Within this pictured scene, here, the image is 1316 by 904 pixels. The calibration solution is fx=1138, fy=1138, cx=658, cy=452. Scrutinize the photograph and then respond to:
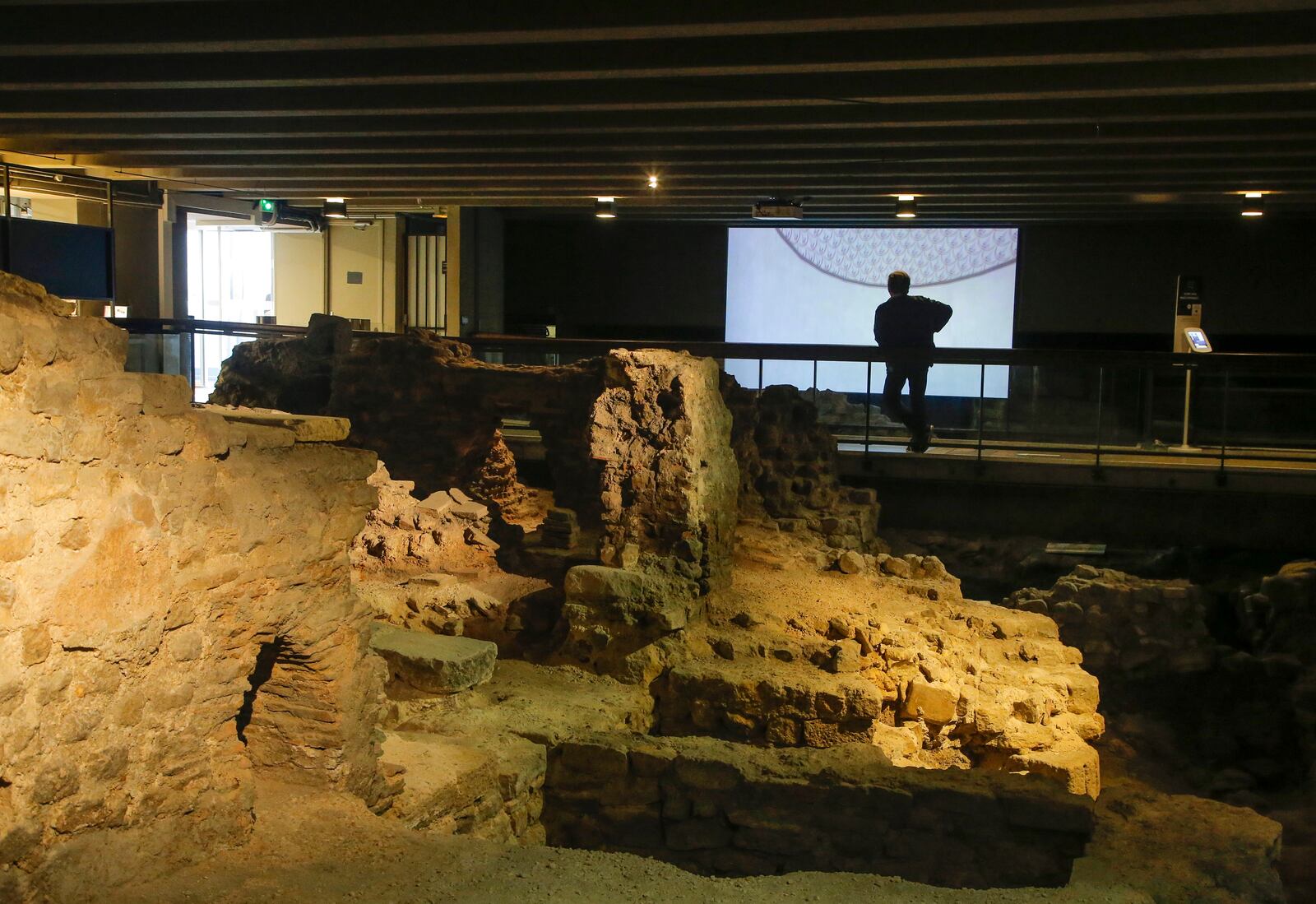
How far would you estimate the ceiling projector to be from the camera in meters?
9.78

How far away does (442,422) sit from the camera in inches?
393

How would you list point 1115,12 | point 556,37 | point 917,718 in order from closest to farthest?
point 1115,12
point 556,37
point 917,718

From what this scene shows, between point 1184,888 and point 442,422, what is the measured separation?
270 inches

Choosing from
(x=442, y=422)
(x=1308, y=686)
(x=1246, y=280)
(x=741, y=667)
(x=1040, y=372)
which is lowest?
(x=1308, y=686)

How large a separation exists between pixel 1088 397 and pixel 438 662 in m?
5.88

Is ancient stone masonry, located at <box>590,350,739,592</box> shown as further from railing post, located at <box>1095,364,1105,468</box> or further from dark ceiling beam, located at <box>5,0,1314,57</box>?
dark ceiling beam, located at <box>5,0,1314,57</box>

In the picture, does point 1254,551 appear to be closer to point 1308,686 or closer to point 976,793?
point 1308,686

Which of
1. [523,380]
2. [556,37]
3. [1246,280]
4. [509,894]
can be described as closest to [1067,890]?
[509,894]

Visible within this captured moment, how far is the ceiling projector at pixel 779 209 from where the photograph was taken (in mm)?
9781

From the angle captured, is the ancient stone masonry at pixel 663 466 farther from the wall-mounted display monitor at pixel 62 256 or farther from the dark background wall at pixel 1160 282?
the dark background wall at pixel 1160 282

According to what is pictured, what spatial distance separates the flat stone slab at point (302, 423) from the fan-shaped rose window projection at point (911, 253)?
8183mm

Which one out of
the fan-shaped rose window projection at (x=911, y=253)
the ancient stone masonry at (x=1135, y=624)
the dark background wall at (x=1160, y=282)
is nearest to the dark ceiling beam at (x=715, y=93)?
the ancient stone masonry at (x=1135, y=624)

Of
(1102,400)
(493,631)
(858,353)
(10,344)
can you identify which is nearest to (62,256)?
(493,631)

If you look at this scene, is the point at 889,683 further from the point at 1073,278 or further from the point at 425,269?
the point at 425,269
